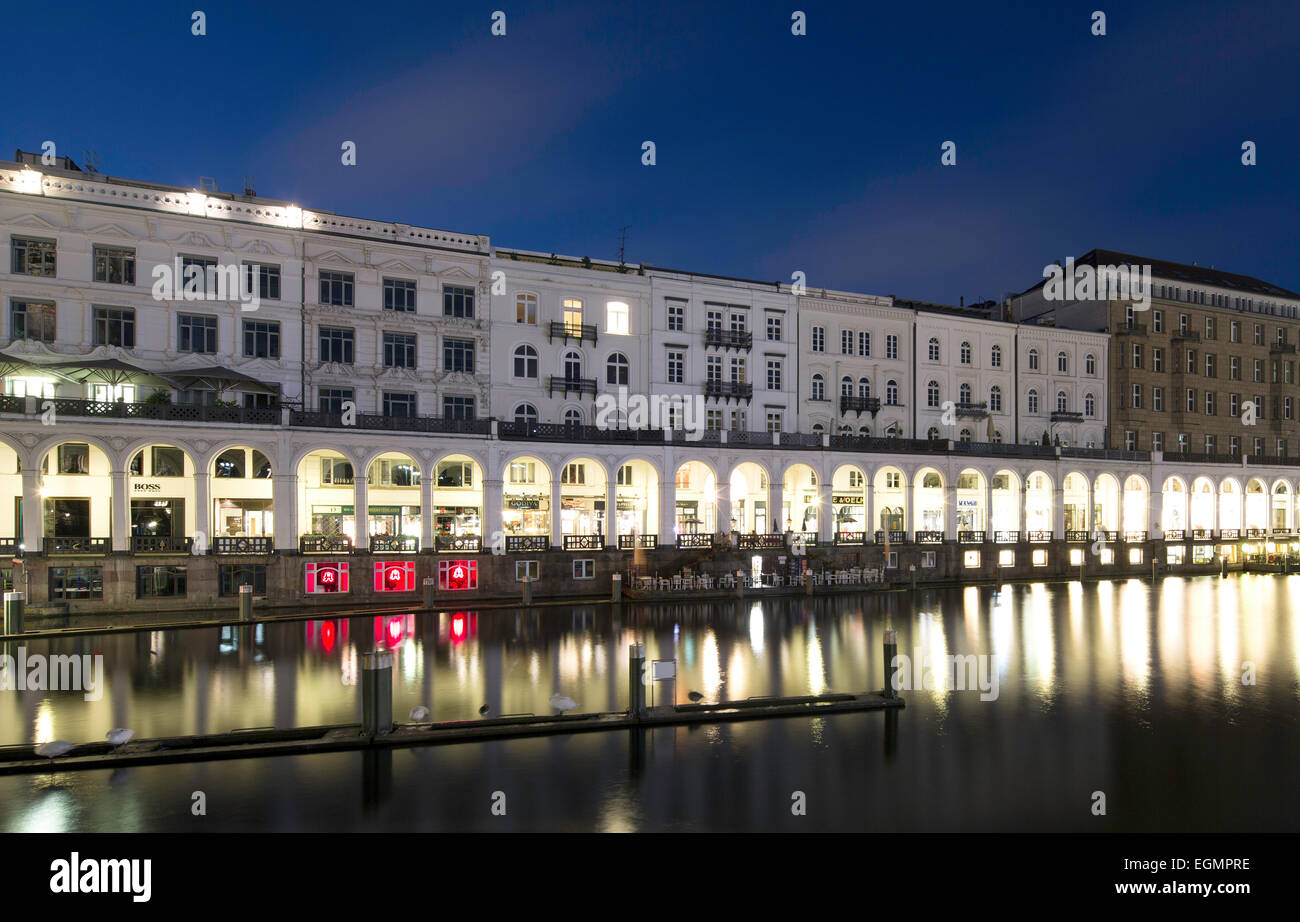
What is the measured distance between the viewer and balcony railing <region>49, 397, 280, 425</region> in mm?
35250

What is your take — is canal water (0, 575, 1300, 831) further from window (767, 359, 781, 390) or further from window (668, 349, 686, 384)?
window (767, 359, 781, 390)

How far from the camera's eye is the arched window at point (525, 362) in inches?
1877

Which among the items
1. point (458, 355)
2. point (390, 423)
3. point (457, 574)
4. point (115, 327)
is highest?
point (115, 327)

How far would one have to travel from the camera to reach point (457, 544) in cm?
4156

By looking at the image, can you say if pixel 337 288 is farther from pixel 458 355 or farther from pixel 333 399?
pixel 458 355

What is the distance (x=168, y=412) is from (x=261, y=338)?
675 cm

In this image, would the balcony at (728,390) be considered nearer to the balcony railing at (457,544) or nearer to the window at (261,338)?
the balcony railing at (457,544)

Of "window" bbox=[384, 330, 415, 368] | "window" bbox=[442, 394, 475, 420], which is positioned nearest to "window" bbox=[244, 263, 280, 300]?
"window" bbox=[384, 330, 415, 368]

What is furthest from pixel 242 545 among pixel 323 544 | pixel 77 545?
pixel 77 545

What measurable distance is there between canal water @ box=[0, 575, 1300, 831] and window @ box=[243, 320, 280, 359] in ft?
54.1

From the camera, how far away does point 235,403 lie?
39.4 metres
